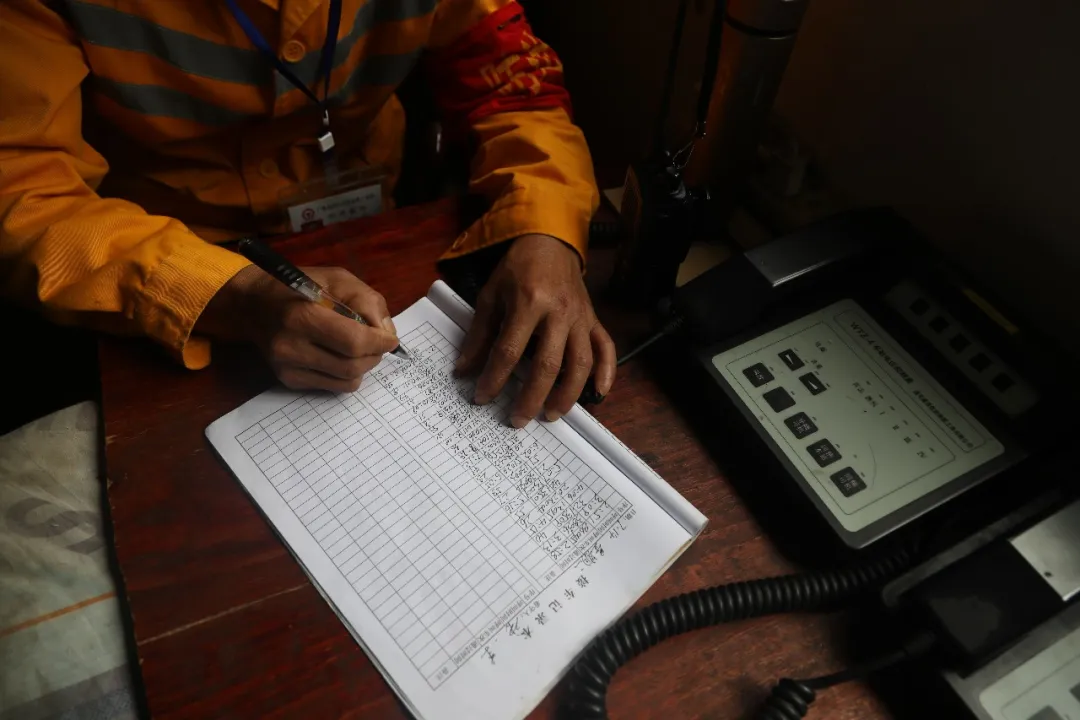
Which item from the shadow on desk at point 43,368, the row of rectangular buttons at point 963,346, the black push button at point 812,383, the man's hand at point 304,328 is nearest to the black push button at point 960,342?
the row of rectangular buttons at point 963,346

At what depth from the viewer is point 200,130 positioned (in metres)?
0.75

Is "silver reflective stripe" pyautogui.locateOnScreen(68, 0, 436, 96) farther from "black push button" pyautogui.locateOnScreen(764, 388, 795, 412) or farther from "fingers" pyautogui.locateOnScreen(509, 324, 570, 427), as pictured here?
"black push button" pyautogui.locateOnScreen(764, 388, 795, 412)

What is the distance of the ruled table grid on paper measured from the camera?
496 mm

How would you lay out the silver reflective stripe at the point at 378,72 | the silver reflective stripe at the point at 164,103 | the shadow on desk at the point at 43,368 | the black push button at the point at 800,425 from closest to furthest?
the black push button at the point at 800,425
the silver reflective stripe at the point at 164,103
the silver reflective stripe at the point at 378,72
the shadow on desk at the point at 43,368

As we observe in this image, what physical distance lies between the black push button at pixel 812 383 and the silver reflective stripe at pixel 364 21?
0.57 meters

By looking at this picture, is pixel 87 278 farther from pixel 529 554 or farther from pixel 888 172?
pixel 888 172

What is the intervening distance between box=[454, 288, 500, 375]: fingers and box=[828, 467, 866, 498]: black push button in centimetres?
33

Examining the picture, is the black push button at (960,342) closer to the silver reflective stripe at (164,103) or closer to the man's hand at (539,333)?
the man's hand at (539,333)

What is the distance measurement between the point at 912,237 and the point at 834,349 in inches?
5.5

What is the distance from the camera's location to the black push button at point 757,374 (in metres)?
0.60

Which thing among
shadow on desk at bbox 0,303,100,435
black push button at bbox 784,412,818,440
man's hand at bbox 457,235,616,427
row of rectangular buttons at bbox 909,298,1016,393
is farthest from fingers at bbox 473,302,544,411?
shadow on desk at bbox 0,303,100,435

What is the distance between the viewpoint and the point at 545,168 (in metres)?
0.76

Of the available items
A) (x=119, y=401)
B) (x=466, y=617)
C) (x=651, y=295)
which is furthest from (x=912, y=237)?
(x=119, y=401)

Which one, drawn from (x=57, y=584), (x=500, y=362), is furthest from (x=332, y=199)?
(x=57, y=584)
